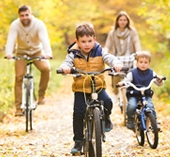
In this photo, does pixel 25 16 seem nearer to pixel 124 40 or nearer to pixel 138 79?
pixel 124 40

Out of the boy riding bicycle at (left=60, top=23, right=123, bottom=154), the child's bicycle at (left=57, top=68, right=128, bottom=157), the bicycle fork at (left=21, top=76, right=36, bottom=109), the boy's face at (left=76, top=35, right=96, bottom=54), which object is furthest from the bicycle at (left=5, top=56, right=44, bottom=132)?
the child's bicycle at (left=57, top=68, right=128, bottom=157)

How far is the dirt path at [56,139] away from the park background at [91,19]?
1.11 metres

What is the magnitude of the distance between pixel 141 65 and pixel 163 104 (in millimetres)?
5669

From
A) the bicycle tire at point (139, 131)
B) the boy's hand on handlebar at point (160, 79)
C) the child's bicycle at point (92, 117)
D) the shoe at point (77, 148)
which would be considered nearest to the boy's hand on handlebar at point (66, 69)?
the child's bicycle at point (92, 117)

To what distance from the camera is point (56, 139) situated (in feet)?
26.0

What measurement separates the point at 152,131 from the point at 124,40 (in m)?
3.74

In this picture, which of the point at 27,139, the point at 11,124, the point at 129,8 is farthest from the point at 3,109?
the point at 129,8

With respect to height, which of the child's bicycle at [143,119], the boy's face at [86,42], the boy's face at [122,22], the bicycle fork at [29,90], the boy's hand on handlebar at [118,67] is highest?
the boy's face at [122,22]

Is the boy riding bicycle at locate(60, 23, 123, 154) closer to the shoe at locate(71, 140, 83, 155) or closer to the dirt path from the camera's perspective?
the shoe at locate(71, 140, 83, 155)

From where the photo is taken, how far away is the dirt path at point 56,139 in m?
6.63

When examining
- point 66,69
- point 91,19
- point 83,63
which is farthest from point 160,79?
point 91,19

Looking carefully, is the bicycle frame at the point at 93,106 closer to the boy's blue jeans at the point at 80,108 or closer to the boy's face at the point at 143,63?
the boy's blue jeans at the point at 80,108

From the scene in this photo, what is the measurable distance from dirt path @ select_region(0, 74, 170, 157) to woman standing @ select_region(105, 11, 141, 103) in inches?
55.1

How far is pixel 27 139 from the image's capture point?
7.95 meters
